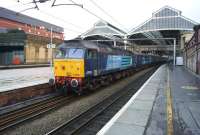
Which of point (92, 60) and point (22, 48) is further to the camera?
point (22, 48)

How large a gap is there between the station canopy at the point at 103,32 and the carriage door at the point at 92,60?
207 ft

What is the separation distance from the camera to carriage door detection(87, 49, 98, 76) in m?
15.1

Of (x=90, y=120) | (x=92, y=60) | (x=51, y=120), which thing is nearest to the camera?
(x=90, y=120)

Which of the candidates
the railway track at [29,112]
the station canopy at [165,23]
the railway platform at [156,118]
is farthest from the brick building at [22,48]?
the station canopy at [165,23]

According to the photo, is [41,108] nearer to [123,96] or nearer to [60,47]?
[60,47]

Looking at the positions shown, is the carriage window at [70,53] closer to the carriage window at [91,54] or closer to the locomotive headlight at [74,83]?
the carriage window at [91,54]

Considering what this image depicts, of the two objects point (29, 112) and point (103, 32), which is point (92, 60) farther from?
point (103, 32)

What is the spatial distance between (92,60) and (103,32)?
67.4 metres

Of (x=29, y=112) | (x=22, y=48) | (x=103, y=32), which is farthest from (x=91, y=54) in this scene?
(x=103, y=32)

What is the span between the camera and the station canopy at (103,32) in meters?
79.6

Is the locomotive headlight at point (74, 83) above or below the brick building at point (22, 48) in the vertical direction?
below

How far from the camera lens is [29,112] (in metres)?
11.2

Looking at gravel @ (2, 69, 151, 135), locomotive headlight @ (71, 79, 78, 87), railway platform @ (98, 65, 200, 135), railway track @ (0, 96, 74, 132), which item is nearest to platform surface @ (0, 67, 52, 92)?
railway track @ (0, 96, 74, 132)

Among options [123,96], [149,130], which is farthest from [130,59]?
[149,130]
